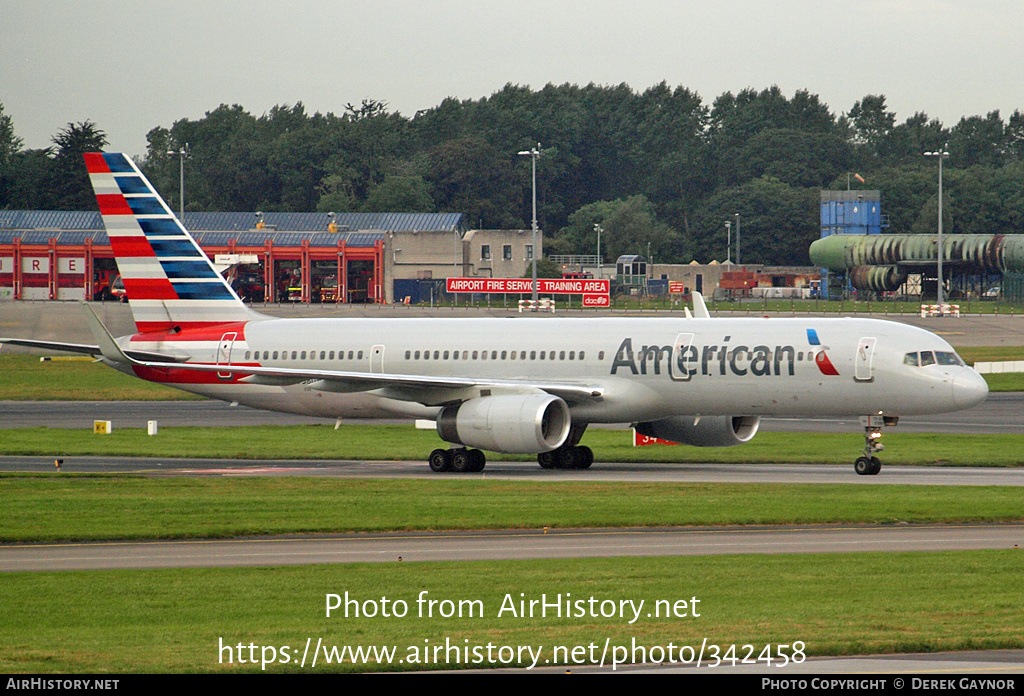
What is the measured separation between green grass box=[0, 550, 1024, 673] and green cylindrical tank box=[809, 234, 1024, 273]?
112 metres

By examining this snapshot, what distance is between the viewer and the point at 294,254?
4857 inches

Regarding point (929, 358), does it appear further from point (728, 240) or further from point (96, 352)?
point (728, 240)

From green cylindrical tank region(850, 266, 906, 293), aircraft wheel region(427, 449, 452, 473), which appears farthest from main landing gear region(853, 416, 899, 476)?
green cylindrical tank region(850, 266, 906, 293)

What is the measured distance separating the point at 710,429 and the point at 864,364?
4978 millimetres

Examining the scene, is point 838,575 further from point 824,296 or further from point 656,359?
point 824,296

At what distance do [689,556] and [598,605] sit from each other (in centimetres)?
445

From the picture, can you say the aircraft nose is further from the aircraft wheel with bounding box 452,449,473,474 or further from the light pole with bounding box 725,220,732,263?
the light pole with bounding box 725,220,732,263

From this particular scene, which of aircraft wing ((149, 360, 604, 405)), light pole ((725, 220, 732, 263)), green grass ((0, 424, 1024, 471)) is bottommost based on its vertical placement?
green grass ((0, 424, 1024, 471))

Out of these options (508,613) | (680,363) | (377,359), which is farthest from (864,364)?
(508,613)

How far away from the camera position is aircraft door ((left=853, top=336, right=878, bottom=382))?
3481cm

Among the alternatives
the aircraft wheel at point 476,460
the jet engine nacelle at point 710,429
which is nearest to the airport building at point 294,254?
the aircraft wheel at point 476,460

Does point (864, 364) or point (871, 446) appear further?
point (864, 364)

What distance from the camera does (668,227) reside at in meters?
200

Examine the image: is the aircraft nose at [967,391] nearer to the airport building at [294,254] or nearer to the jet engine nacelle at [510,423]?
the jet engine nacelle at [510,423]
